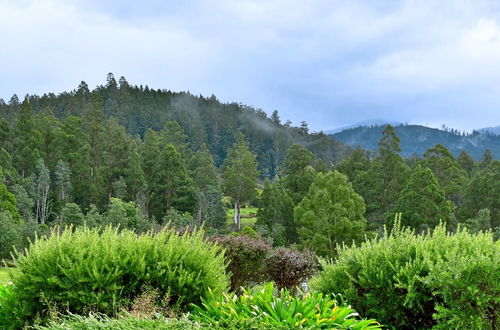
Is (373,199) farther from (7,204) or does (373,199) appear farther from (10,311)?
(10,311)

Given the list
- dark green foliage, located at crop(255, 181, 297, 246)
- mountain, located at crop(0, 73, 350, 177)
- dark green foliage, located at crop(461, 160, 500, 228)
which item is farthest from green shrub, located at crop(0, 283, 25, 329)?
mountain, located at crop(0, 73, 350, 177)

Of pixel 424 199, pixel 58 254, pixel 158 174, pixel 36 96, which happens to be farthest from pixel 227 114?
pixel 58 254

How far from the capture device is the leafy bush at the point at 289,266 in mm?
13320

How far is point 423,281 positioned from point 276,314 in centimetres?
175

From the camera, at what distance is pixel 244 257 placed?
13.5 meters

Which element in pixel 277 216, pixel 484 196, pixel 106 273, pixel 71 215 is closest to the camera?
pixel 106 273

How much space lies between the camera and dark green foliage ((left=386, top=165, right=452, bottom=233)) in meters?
28.6

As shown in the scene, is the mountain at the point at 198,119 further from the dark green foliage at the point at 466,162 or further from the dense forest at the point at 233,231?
the dark green foliage at the point at 466,162

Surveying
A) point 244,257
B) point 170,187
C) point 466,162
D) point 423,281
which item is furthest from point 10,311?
point 466,162

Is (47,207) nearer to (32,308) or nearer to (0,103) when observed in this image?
(32,308)

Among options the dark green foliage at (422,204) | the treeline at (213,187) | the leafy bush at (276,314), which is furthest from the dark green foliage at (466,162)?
the leafy bush at (276,314)

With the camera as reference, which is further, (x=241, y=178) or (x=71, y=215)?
(x=241, y=178)

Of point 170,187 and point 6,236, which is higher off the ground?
point 170,187

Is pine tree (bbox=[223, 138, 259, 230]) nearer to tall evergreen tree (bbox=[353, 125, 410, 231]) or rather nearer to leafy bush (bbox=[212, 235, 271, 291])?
tall evergreen tree (bbox=[353, 125, 410, 231])
